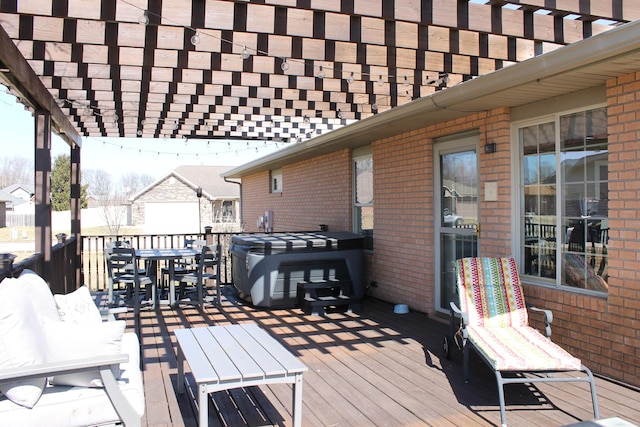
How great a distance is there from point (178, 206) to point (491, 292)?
3138 cm

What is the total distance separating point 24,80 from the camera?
4238 mm

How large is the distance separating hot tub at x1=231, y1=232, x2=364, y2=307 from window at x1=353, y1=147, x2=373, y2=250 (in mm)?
651

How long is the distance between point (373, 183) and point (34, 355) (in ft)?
18.8

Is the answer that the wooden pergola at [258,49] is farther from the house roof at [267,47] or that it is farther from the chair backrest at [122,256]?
the chair backrest at [122,256]

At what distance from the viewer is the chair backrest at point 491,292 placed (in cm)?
449

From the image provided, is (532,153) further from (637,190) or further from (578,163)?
(637,190)

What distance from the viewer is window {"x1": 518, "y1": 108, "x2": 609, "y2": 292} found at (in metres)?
4.25

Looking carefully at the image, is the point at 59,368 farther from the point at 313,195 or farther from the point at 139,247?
the point at 139,247

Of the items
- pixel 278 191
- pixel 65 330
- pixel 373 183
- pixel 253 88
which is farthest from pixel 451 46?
pixel 278 191

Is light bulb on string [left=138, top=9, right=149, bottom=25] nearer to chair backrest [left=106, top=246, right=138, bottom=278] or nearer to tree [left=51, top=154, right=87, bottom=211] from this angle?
chair backrest [left=106, top=246, right=138, bottom=278]

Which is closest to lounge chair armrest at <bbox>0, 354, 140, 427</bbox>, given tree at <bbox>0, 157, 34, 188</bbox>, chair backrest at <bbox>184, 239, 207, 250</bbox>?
chair backrest at <bbox>184, 239, 207, 250</bbox>

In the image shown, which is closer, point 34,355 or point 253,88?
point 34,355

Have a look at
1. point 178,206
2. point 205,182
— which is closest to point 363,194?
point 178,206

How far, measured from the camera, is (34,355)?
8.37 ft
